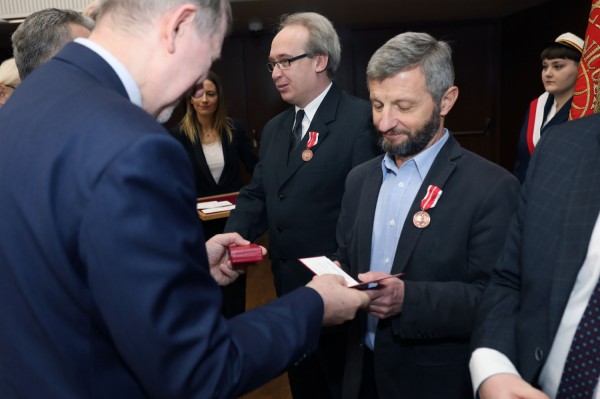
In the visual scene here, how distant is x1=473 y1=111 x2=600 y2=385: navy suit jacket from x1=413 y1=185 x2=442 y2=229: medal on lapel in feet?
1.20

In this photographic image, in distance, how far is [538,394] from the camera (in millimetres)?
1117

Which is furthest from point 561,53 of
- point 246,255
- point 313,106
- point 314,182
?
point 246,255

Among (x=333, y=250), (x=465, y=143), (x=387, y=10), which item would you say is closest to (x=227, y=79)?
(x=387, y=10)

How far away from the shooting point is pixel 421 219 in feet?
5.64

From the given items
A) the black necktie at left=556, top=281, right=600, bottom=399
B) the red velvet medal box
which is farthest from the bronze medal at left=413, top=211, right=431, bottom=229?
the black necktie at left=556, top=281, right=600, bottom=399

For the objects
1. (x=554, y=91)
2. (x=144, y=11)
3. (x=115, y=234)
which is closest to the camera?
(x=115, y=234)

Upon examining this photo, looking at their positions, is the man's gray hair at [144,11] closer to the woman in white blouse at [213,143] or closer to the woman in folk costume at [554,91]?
the woman in white blouse at [213,143]

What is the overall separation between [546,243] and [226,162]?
2979 millimetres

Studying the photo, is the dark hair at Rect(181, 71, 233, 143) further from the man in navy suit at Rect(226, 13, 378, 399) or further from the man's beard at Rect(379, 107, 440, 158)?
the man's beard at Rect(379, 107, 440, 158)

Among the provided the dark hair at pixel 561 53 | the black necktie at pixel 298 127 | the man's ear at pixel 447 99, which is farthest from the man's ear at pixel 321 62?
the dark hair at pixel 561 53

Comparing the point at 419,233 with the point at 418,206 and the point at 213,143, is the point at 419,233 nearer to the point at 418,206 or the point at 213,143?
the point at 418,206

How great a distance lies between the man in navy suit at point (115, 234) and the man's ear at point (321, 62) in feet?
5.45

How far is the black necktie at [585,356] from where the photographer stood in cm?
109

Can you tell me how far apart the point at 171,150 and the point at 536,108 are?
3.88 metres
